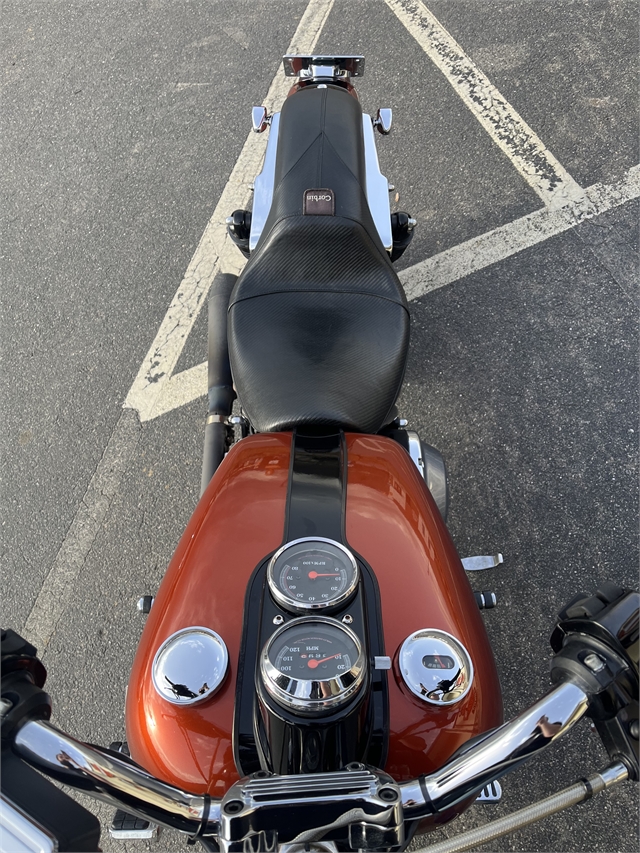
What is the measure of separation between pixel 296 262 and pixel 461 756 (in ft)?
4.36

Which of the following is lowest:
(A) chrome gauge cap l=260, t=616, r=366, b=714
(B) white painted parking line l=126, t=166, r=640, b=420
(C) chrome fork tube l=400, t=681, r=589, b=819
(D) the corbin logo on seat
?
(B) white painted parking line l=126, t=166, r=640, b=420

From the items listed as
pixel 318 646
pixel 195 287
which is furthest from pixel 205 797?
pixel 195 287

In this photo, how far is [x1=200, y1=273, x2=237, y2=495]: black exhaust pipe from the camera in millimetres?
2008

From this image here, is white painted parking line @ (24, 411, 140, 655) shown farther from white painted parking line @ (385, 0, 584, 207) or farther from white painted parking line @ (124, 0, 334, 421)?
white painted parking line @ (385, 0, 584, 207)

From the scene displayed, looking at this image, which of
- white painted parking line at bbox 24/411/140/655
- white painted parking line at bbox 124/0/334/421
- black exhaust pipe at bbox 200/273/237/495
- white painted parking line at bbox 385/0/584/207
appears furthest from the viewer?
white painted parking line at bbox 385/0/584/207

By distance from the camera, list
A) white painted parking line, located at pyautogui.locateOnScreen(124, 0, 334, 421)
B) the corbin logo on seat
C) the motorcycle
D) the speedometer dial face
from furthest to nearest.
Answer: white painted parking line, located at pyautogui.locateOnScreen(124, 0, 334, 421), the corbin logo on seat, the speedometer dial face, the motorcycle

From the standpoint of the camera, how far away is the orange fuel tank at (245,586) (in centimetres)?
110

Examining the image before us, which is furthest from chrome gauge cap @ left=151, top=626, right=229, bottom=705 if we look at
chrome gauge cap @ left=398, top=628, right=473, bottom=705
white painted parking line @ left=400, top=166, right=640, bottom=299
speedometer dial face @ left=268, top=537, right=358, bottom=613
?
white painted parking line @ left=400, top=166, right=640, bottom=299

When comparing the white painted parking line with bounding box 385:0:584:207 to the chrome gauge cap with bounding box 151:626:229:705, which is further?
the white painted parking line with bounding box 385:0:584:207

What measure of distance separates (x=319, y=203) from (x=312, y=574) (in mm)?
1196

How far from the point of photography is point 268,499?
1.35m

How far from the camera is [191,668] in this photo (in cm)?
109

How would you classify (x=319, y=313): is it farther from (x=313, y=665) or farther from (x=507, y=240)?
(x=507, y=240)

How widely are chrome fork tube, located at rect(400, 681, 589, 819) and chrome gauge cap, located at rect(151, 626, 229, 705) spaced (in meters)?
0.39
